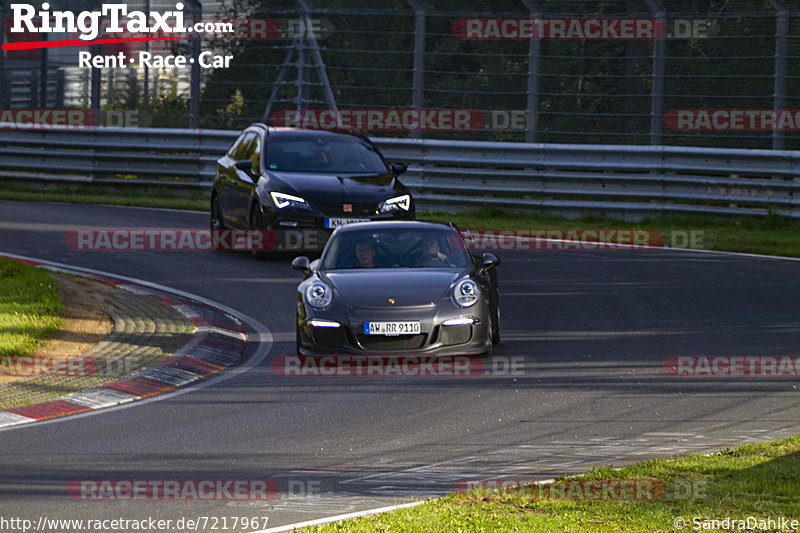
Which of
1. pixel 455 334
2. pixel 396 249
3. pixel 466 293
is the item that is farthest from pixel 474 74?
pixel 455 334

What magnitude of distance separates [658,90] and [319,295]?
431 inches

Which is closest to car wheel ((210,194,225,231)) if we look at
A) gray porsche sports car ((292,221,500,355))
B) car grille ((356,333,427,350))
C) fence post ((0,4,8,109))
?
gray porsche sports car ((292,221,500,355))

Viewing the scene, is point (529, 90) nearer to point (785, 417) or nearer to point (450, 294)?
point (450, 294)

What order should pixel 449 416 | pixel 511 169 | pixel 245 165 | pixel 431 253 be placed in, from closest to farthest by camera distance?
pixel 449 416
pixel 431 253
pixel 245 165
pixel 511 169

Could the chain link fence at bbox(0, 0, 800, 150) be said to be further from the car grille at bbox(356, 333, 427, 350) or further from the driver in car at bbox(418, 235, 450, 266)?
the car grille at bbox(356, 333, 427, 350)

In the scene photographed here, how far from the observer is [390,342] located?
33.9 ft

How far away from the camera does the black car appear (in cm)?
1559

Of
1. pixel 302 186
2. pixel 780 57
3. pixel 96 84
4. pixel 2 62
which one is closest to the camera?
pixel 302 186

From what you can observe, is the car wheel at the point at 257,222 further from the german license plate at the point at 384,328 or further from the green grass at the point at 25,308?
the german license plate at the point at 384,328

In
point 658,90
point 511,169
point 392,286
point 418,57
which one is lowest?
point 392,286

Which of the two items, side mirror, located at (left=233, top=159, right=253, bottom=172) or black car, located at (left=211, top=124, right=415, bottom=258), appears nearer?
black car, located at (left=211, top=124, right=415, bottom=258)

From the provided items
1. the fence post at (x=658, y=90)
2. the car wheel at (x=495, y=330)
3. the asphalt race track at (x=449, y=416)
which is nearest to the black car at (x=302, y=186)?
the asphalt race track at (x=449, y=416)

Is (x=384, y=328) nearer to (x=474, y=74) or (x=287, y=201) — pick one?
(x=287, y=201)

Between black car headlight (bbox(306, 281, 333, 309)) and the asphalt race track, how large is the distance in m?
0.72
